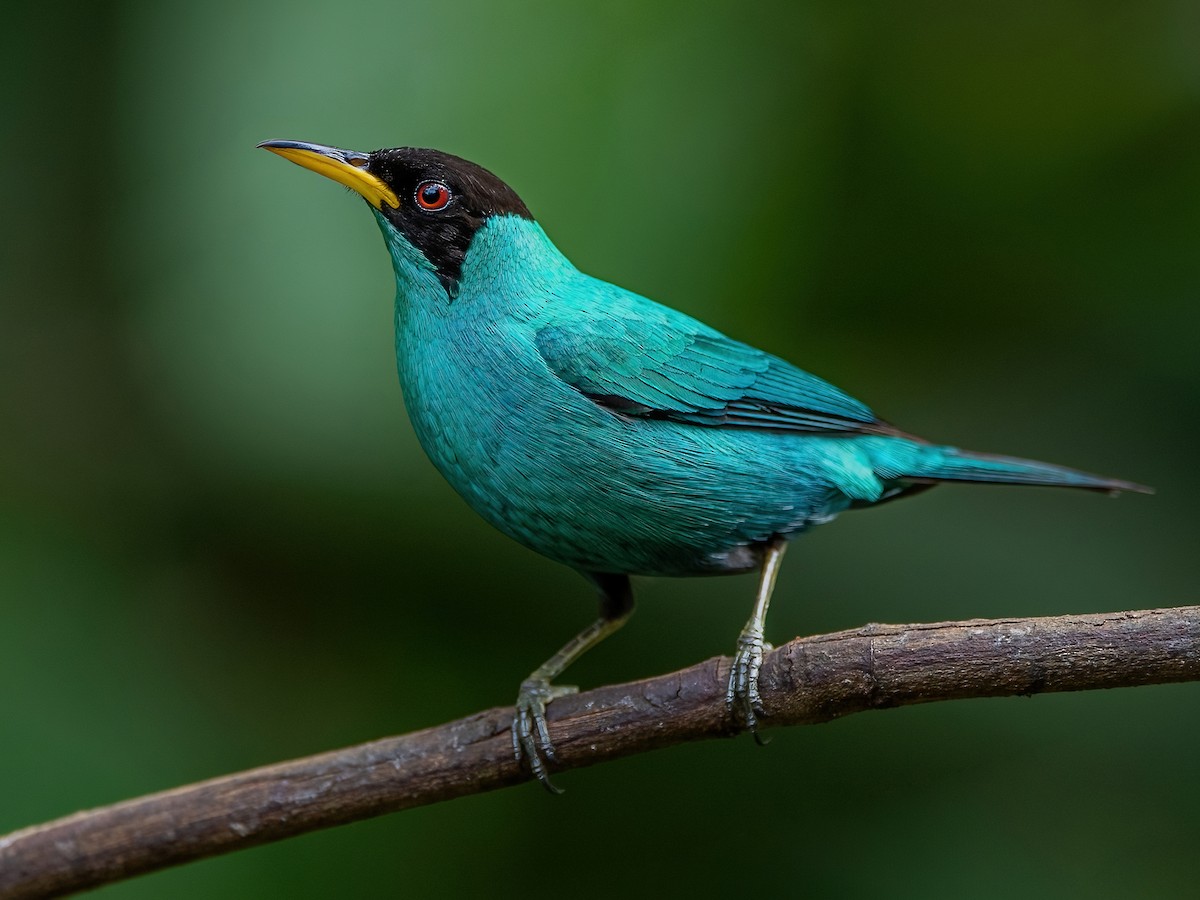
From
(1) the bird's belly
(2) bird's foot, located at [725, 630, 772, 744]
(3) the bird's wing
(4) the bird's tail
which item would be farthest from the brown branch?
(4) the bird's tail

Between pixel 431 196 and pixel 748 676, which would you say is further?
pixel 431 196

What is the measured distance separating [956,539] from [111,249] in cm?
335

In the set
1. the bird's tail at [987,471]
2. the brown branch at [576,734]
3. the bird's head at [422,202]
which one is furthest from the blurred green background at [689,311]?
the brown branch at [576,734]

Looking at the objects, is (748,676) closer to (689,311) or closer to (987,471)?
(987,471)

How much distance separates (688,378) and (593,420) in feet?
1.32

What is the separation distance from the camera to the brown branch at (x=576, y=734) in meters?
2.87

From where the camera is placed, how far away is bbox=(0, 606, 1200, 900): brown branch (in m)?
2.87

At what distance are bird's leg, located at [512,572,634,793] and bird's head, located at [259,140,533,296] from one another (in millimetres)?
1000

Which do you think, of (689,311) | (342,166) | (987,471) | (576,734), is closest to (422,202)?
(342,166)

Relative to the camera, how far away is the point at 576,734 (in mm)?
3363

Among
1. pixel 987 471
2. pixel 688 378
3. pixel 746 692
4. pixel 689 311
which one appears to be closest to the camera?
pixel 746 692

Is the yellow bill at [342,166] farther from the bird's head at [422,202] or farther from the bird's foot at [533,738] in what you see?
the bird's foot at [533,738]

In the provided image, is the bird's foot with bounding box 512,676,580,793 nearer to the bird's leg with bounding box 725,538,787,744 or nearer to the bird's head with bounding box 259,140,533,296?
the bird's leg with bounding box 725,538,787,744

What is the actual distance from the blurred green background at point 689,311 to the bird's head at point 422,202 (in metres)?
0.77
